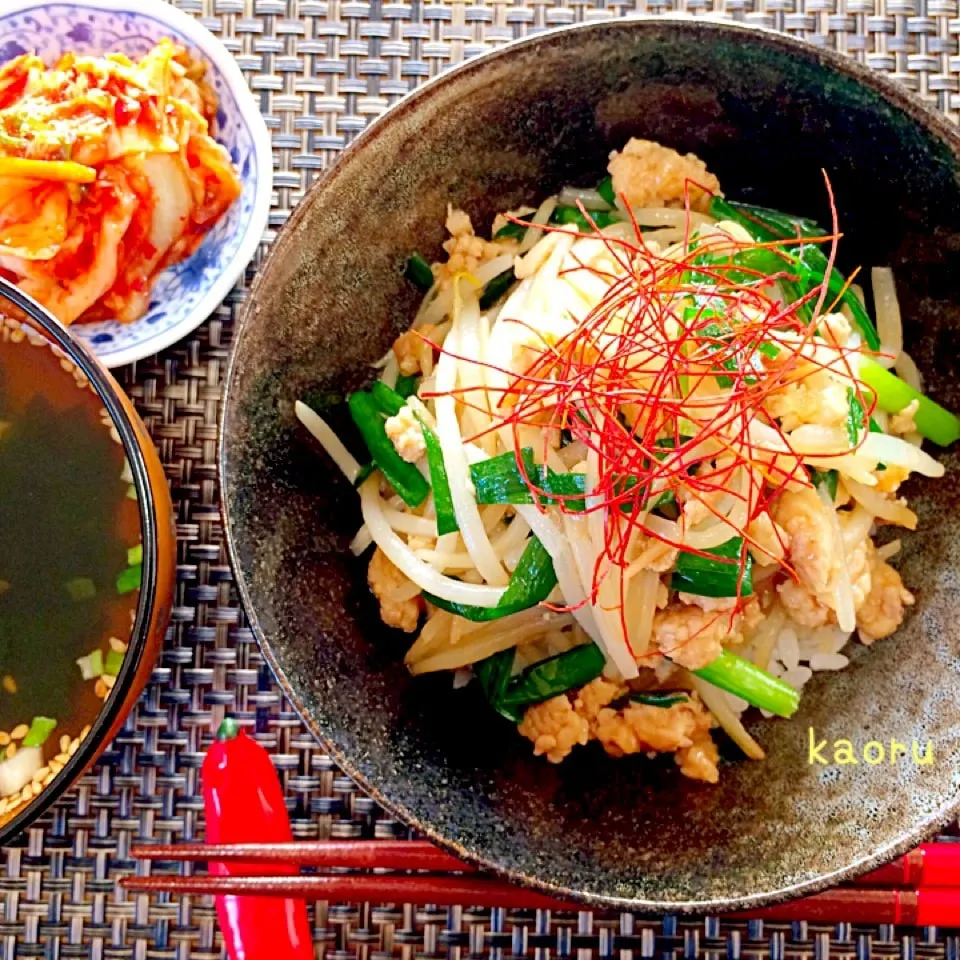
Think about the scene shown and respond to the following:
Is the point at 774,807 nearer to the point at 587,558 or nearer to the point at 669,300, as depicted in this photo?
the point at 587,558

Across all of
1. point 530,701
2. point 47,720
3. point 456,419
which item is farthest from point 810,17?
point 47,720

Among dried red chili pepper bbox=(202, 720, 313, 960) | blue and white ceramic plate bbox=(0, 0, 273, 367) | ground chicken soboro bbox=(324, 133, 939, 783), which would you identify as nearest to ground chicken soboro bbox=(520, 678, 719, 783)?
ground chicken soboro bbox=(324, 133, 939, 783)

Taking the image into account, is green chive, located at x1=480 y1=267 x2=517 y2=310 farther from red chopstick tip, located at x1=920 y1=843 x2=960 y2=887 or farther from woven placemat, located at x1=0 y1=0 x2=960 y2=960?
red chopstick tip, located at x1=920 y1=843 x2=960 y2=887

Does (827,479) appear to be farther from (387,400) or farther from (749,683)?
(387,400)

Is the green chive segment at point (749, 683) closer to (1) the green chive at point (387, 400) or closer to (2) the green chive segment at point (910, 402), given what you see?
(2) the green chive segment at point (910, 402)

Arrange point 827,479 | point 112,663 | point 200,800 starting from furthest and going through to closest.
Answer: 1. point 200,800
2. point 112,663
3. point 827,479

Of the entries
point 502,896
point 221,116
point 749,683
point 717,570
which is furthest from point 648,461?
point 221,116
